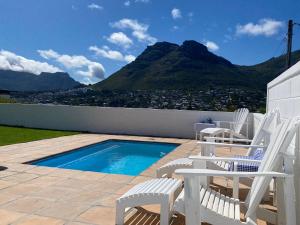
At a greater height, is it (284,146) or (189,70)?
(189,70)

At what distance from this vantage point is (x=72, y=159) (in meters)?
7.70

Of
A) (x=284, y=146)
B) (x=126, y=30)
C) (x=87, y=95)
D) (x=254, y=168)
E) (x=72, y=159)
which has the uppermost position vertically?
(x=126, y=30)

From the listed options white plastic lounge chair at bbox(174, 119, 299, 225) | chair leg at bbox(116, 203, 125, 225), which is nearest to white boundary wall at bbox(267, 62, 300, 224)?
white plastic lounge chair at bbox(174, 119, 299, 225)

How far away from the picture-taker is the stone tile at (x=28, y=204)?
358 centimetres

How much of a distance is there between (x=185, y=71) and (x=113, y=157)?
22.8 metres

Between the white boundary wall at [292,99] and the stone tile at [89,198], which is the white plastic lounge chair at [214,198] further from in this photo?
the stone tile at [89,198]

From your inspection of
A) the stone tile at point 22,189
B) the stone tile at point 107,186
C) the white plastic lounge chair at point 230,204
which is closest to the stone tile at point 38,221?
the stone tile at point 22,189

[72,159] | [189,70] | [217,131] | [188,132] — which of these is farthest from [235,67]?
[72,159]

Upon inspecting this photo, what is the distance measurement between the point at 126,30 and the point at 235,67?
10745mm

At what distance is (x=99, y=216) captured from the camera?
342 centimetres

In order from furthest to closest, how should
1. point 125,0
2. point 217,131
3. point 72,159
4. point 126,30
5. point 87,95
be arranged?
point 126,30, point 87,95, point 125,0, point 217,131, point 72,159

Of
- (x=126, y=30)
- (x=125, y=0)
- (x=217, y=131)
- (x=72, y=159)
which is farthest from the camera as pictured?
(x=126, y=30)

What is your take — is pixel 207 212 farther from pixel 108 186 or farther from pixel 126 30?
pixel 126 30

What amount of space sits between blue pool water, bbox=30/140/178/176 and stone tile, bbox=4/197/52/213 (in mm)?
2566
